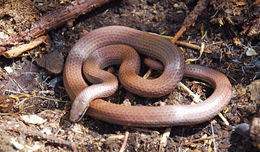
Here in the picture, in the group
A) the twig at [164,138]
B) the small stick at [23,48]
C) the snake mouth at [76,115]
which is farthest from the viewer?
the small stick at [23,48]

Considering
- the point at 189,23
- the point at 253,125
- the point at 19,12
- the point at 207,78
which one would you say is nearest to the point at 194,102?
the point at 207,78

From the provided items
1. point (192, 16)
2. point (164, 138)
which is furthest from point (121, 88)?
point (192, 16)

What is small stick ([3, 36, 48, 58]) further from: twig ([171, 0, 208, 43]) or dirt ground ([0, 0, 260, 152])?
twig ([171, 0, 208, 43])

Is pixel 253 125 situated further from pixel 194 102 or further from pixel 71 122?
pixel 71 122

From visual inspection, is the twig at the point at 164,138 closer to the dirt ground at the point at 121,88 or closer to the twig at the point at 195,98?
the dirt ground at the point at 121,88

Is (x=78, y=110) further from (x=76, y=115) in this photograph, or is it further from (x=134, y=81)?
(x=134, y=81)

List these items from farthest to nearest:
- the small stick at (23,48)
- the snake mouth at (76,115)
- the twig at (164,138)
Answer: the small stick at (23,48) → the snake mouth at (76,115) → the twig at (164,138)

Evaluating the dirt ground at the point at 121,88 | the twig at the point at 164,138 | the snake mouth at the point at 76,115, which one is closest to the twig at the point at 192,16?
the dirt ground at the point at 121,88
